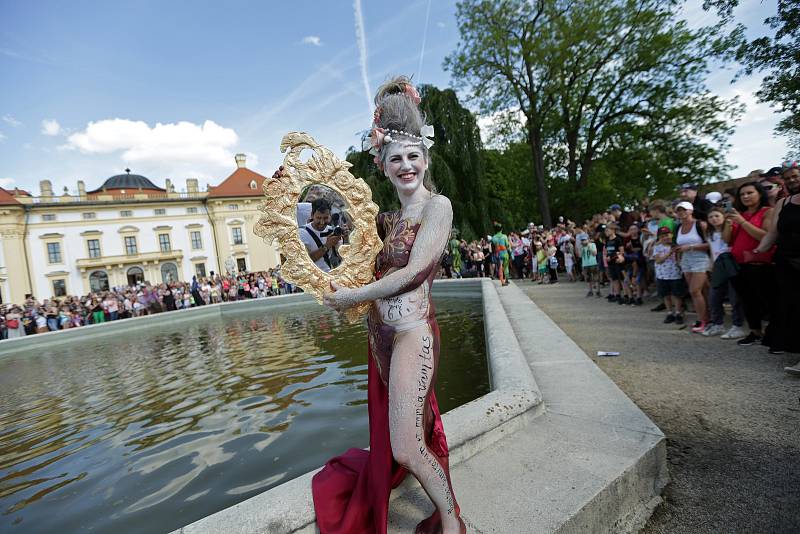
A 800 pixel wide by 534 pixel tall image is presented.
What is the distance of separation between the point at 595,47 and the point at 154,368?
24.5 m

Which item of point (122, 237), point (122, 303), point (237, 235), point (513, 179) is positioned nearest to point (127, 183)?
point (122, 237)

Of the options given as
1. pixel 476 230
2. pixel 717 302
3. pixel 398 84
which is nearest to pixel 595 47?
pixel 476 230

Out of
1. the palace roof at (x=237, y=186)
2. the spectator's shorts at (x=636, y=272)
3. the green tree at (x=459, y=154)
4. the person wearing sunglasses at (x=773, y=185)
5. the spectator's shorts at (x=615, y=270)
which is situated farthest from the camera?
the palace roof at (x=237, y=186)

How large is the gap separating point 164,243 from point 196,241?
12.6ft

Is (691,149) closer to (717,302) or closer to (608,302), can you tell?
(608,302)

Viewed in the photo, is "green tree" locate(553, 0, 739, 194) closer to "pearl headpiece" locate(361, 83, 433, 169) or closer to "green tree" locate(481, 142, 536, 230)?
"green tree" locate(481, 142, 536, 230)

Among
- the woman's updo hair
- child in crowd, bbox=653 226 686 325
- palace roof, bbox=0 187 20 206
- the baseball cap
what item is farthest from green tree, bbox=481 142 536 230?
palace roof, bbox=0 187 20 206

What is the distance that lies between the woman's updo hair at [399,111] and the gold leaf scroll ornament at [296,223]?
270mm

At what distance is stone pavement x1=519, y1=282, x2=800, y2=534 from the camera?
209cm

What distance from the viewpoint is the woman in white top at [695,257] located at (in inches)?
234

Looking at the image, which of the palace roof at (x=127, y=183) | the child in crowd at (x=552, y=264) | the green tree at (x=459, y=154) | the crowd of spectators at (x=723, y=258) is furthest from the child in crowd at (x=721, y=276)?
the palace roof at (x=127, y=183)

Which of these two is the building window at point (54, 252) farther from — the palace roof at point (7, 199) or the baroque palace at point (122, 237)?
the palace roof at point (7, 199)

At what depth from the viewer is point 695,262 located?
6.05 m

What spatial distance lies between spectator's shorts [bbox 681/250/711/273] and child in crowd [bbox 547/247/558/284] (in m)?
8.08
